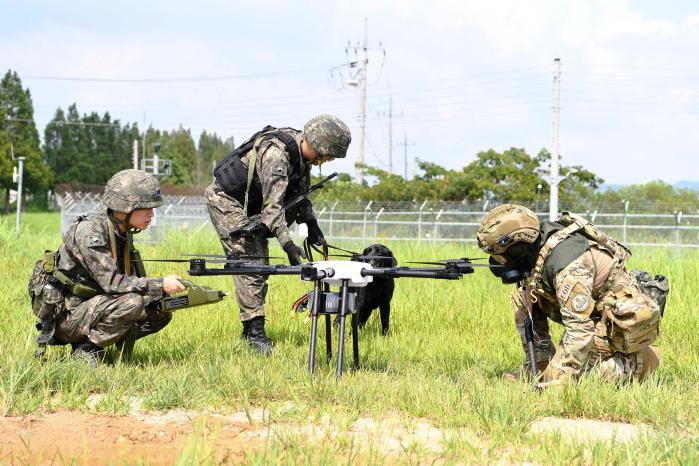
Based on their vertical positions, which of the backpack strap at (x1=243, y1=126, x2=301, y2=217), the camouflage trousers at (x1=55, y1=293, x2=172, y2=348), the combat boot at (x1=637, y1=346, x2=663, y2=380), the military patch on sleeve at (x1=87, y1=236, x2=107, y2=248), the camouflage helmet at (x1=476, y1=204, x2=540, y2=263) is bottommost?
the combat boot at (x1=637, y1=346, x2=663, y2=380)

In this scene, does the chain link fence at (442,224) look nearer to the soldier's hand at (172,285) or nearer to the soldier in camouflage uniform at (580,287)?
the soldier's hand at (172,285)

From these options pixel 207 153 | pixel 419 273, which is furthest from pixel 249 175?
pixel 207 153

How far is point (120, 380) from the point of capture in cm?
498

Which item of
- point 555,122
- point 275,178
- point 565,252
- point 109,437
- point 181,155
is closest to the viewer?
point 109,437

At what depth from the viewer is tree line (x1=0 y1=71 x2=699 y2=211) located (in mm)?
31302

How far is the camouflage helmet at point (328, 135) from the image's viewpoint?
6.18 m

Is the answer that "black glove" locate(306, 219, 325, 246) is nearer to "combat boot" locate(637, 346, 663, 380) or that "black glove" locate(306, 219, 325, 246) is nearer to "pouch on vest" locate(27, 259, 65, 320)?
"pouch on vest" locate(27, 259, 65, 320)

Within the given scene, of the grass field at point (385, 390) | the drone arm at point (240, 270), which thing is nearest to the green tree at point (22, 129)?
the grass field at point (385, 390)

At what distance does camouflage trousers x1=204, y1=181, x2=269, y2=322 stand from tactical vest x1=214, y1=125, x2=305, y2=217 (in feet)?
0.27

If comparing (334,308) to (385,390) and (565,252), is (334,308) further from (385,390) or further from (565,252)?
(565,252)

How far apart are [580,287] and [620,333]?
517mm

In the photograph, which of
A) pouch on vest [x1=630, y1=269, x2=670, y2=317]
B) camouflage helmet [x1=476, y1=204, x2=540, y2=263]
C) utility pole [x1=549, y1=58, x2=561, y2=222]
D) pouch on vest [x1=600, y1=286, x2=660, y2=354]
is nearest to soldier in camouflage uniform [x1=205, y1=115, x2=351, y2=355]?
camouflage helmet [x1=476, y1=204, x2=540, y2=263]

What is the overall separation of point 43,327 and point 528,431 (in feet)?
11.3

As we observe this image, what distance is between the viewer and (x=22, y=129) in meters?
64.8
